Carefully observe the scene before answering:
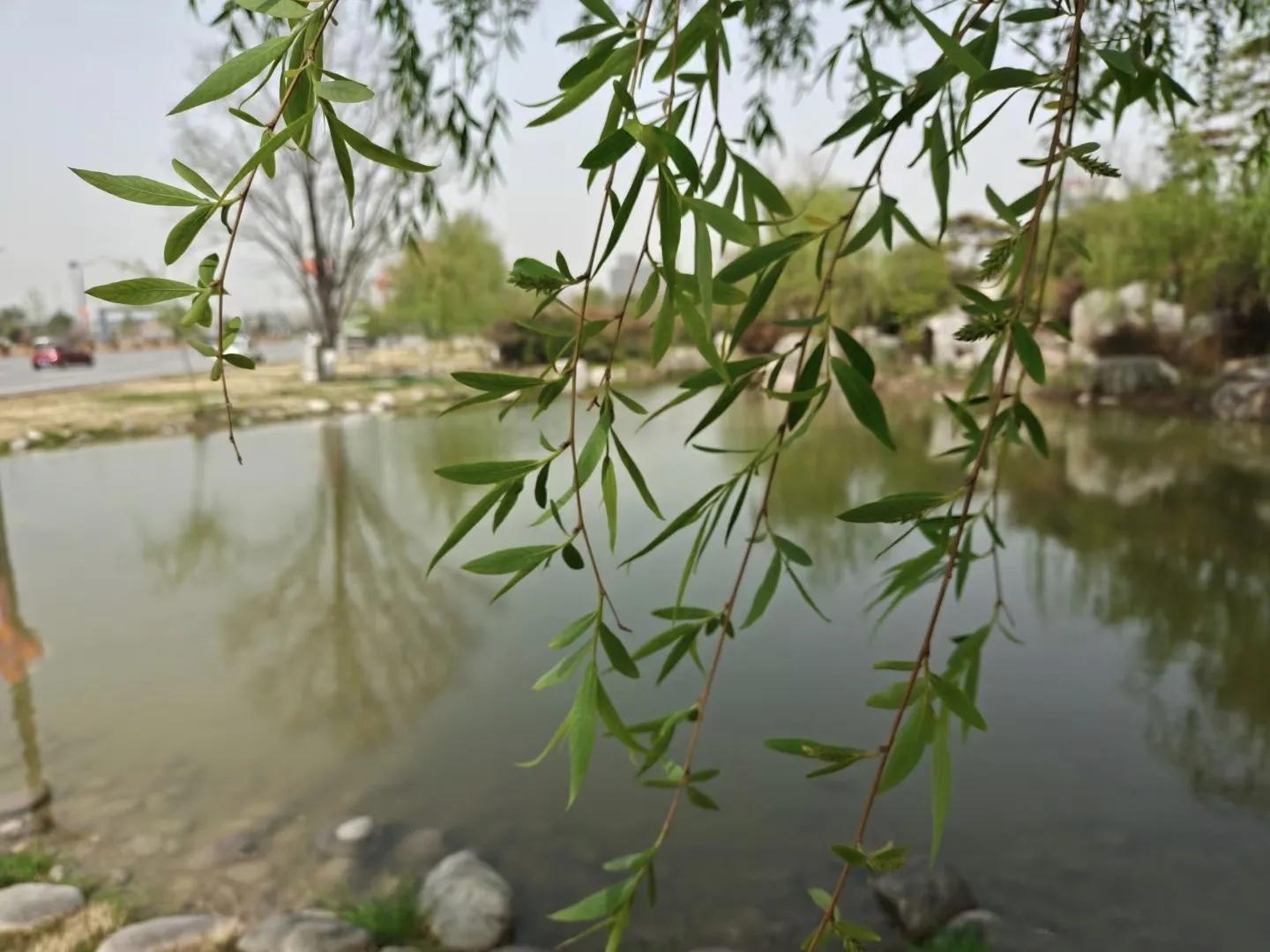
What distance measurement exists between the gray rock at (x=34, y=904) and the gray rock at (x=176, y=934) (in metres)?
0.13

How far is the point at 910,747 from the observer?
1.22ft

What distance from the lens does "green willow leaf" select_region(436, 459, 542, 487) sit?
0.37 m

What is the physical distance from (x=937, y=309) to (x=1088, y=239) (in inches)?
147

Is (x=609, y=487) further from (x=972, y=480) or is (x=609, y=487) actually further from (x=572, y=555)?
(x=972, y=480)

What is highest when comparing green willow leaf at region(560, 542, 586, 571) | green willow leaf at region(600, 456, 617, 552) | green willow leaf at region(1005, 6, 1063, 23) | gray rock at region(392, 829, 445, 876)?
green willow leaf at region(1005, 6, 1063, 23)

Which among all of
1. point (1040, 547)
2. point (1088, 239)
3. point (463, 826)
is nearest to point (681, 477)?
point (1040, 547)

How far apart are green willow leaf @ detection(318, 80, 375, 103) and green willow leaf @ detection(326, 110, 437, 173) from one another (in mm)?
14

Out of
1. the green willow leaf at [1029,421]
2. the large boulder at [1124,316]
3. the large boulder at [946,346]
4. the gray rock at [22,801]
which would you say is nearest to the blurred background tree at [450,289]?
the large boulder at [946,346]

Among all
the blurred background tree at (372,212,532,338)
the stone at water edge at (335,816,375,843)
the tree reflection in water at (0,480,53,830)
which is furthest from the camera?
the blurred background tree at (372,212,532,338)

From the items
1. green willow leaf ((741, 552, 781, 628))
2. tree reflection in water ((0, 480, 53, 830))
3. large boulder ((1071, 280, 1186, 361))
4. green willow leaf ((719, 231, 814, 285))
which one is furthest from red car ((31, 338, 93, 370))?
large boulder ((1071, 280, 1186, 361))

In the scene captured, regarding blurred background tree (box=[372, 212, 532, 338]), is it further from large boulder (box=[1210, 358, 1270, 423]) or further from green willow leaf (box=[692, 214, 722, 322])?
green willow leaf (box=[692, 214, 722, 322])

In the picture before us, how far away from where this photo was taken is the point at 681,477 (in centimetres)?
432

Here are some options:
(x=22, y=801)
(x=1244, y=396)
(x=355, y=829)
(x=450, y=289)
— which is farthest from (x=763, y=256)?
(x=450, y=289)

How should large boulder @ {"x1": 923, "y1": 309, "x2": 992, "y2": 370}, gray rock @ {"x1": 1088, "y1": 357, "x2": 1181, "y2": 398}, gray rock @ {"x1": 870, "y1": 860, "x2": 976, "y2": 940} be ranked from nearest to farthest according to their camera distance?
gray rock @ {"x1": 870, "y1": 860, "x2": 976, "y2": 940} → gray rock @ {"x1": 1088, "y1": 357, "x2": 1181, "y2": 398} → large boulder @ {"x1": 923, "y1": 309, "x2": 992, "y2": 370}
